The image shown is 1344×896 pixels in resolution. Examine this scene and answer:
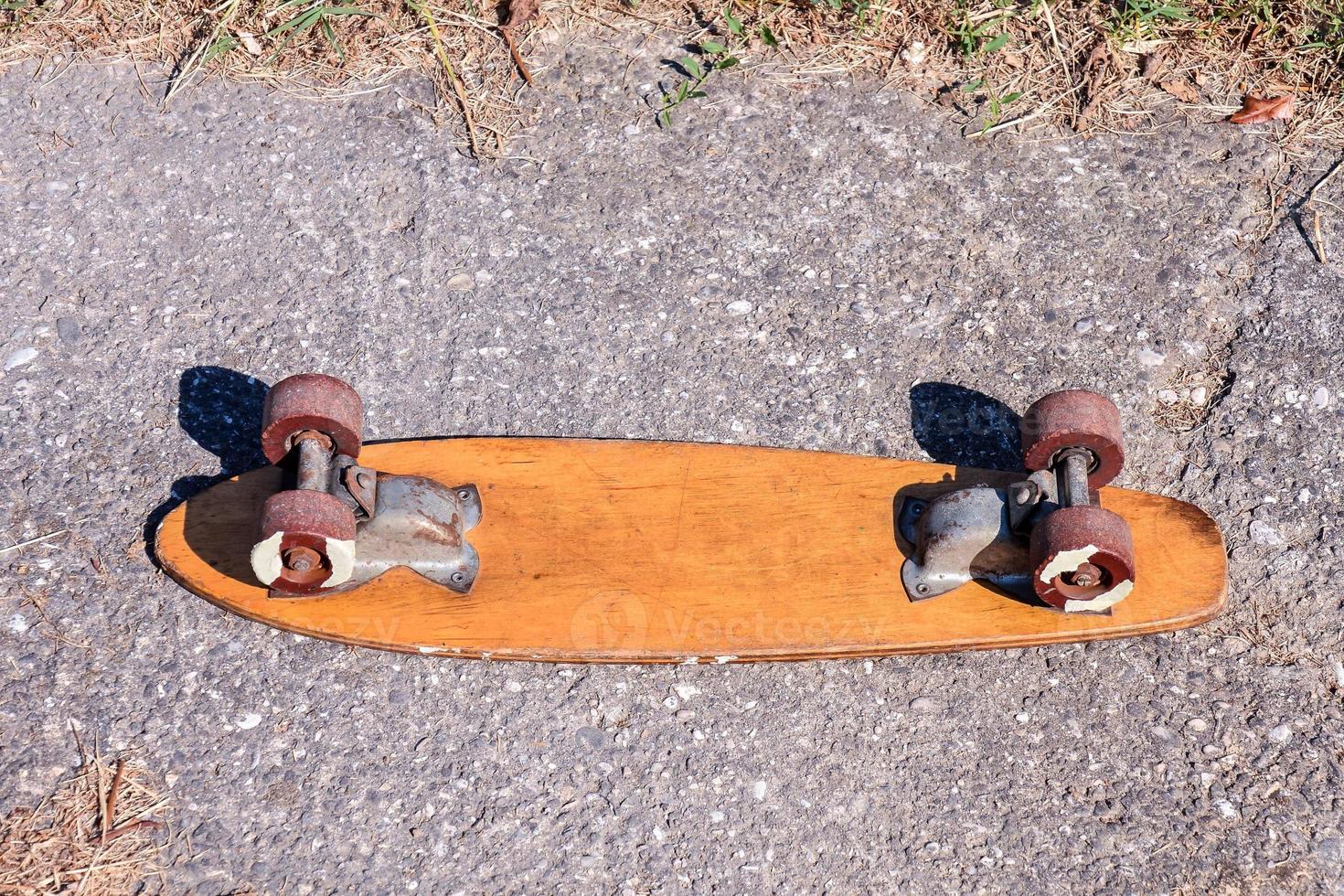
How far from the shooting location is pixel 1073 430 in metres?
2.64

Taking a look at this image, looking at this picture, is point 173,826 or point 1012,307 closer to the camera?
point 173,826

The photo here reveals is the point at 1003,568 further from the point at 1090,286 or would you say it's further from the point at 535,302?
the point at 535,302

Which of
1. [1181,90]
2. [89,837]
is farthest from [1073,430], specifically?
[89,837]

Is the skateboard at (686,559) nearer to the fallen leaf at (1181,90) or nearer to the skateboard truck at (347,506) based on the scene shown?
the skateboard truck at (347,506)

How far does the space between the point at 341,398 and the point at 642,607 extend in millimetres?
798

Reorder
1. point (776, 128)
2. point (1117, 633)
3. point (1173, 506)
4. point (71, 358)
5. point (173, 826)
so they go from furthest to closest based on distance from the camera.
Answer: point (776, 128) < point (71, 358) < point (1173, 506) < point (1117, 633) < point (173, 826)

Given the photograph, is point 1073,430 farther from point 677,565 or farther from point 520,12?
point 520,12

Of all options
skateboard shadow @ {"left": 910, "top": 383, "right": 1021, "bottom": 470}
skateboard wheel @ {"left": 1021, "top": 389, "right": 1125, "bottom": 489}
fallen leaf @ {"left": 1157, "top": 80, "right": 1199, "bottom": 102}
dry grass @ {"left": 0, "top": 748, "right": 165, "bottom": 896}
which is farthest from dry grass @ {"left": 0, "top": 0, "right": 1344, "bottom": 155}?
dry grass @ {"left": 0, "top": 748, "right": 165, "bottom": 896}

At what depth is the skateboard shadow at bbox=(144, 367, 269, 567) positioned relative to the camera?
2910mm

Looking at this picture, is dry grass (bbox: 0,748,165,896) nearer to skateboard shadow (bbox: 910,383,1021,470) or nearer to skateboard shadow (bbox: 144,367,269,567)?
skateboard shadow (bbox: 144,367,269,567)

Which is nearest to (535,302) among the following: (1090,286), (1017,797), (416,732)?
(416,732)

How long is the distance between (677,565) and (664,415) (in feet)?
1.64

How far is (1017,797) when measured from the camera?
8.33ft

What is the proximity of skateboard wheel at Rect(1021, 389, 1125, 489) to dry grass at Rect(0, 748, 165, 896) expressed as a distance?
198 centimetres
